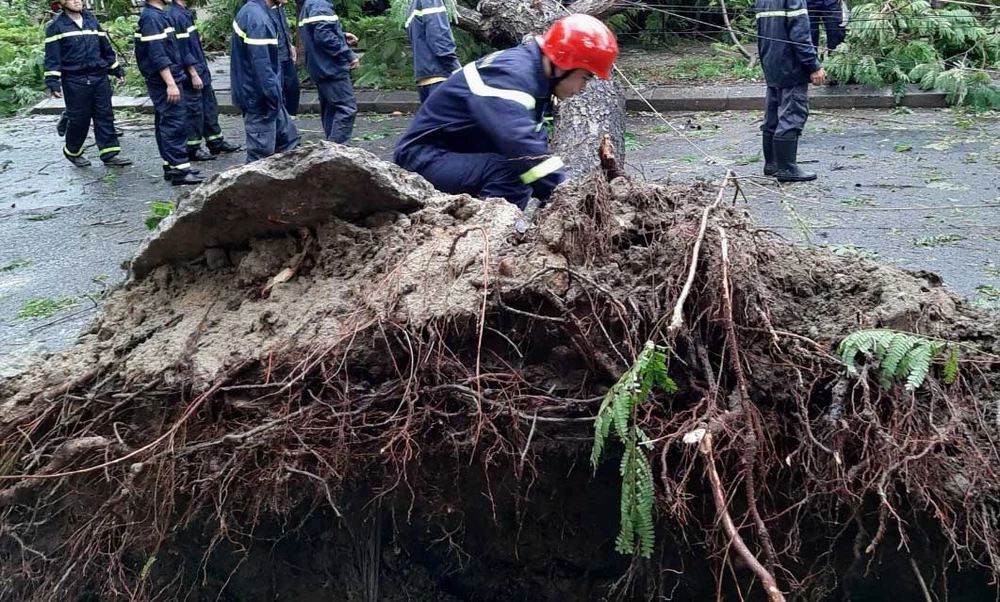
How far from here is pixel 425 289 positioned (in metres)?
3.22

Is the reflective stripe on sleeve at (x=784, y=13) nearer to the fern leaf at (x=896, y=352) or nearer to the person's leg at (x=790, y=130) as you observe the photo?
the person's leg at (x=790, y=130)

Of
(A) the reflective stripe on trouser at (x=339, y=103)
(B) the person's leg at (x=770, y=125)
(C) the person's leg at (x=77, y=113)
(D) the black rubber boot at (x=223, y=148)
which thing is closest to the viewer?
(B) the person's leg at (x=770, y=125)

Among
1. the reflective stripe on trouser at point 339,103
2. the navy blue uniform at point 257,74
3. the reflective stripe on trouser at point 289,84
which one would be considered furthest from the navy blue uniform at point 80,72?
the reflective stripe on trouser at point 339,103

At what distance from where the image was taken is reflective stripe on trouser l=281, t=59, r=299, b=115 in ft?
28.0

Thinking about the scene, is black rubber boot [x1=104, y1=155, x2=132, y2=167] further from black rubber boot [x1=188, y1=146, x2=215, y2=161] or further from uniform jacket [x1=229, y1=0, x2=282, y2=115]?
uniform jacket [x1=229, y1=0, x2=282, y2=115]

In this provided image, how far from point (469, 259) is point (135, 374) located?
1276 millimetres

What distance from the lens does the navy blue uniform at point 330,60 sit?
814cm

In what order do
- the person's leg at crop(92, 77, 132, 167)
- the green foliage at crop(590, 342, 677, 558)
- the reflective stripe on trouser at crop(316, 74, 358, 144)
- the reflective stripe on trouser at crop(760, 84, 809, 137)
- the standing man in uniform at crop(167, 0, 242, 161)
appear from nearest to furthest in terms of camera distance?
1. the green foliage at crop(590, 342, 677, 558)
2. the reflective stripe on trouser at crop(760, 84, 809, 137)
3. the reflective stripe on trouser at crop(316, 74, 358, 144)
4. the standing man in uniform at crop(167, 0, 242, 161)
5. the person's leg at crop(92, 77, 132, 167)

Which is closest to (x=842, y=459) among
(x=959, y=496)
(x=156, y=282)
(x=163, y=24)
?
(x=959, y=496)

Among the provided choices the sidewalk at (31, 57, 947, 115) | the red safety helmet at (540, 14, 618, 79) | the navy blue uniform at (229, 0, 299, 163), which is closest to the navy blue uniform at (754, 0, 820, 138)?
the sidewalk at (31, 57, 947, 115)

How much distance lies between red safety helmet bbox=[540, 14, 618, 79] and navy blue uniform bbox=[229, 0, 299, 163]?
3.57 m

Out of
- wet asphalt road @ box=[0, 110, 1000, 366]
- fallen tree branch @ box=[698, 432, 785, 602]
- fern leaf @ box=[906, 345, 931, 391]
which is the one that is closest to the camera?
fallen tree branch @ box=[698, 432, 785, 602]

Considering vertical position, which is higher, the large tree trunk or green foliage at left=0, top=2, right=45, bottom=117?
the large tree trunk

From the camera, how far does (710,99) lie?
10.3 meters
